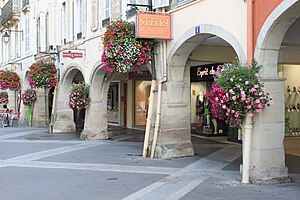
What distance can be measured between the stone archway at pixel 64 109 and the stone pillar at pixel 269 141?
12.4 meters

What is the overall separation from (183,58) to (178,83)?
2.40 ft

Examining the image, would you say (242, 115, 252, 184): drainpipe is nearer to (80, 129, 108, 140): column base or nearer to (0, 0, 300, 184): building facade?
(0, 0, 300, 184): building facade

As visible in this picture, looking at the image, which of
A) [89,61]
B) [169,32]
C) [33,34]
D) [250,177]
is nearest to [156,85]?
[169,32]

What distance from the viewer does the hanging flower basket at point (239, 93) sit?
7.40 metres

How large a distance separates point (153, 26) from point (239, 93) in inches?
164

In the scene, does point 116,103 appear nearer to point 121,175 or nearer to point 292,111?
point 292,111

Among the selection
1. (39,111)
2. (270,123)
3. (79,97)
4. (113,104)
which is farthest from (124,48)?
(39,111)

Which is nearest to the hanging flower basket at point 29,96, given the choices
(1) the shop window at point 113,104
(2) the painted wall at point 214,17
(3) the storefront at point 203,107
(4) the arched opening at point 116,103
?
(4) the arched opening at point 116,103

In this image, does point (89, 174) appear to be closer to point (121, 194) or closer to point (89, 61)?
point (121, 194)

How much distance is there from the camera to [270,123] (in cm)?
788

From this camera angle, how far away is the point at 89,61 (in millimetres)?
16375

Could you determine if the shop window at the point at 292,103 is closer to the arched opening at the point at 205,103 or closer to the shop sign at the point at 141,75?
the arched opening at the point at 205,103

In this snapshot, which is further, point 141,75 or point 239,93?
point 141,75

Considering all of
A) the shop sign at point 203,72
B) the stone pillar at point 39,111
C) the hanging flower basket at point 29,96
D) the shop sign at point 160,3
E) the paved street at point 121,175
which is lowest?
the paved street at point 121,175
